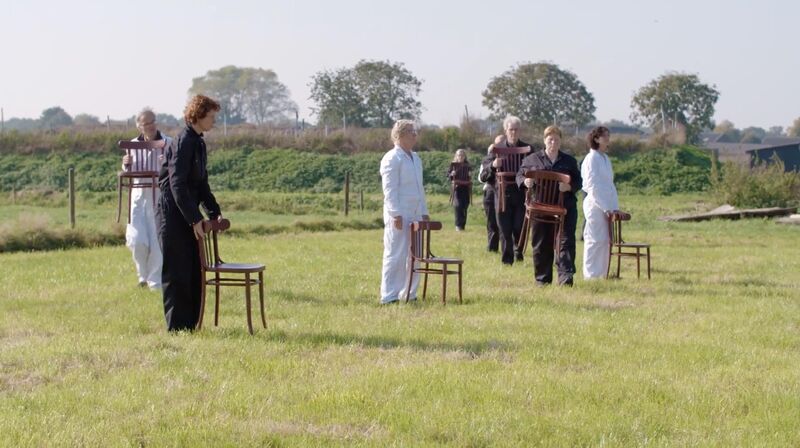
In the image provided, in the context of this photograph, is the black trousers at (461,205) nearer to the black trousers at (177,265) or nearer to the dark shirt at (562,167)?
the dark shirt at (562,167)

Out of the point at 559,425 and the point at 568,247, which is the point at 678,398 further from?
the point at 568,247

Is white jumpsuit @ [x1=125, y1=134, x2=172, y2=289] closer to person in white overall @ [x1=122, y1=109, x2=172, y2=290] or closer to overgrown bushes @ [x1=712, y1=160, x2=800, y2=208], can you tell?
person in white overall @ [x1=122, y1=109, x2=172, y2=290]

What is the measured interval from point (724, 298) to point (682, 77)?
66.3 metres

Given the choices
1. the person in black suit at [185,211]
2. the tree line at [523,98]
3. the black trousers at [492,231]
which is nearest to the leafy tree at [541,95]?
the tree line at [523,98]

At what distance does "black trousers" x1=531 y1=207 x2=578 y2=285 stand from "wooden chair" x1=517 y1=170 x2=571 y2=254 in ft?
0.24

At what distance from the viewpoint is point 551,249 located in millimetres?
14352

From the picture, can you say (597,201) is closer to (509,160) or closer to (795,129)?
(509,160)

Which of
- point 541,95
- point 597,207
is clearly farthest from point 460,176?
point 541,95

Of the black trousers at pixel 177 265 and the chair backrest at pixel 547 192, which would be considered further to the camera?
the chair backrest at pixel 547 192

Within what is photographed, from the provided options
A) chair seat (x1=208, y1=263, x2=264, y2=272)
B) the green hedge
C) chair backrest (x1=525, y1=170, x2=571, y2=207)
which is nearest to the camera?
chair seat (x1=208, y1=263, x2=264, y2=272)

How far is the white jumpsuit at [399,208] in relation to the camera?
40.5 ft

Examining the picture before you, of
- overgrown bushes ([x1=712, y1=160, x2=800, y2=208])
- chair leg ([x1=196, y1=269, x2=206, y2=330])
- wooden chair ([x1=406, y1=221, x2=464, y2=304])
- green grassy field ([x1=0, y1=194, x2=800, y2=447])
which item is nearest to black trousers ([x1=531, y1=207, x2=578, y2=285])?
green grassy field ([x1=0, y1=194, x2=800, y2=447])

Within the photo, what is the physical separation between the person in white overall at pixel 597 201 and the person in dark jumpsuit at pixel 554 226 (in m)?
0.52

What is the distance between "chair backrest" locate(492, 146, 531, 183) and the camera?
16453 millimetres
